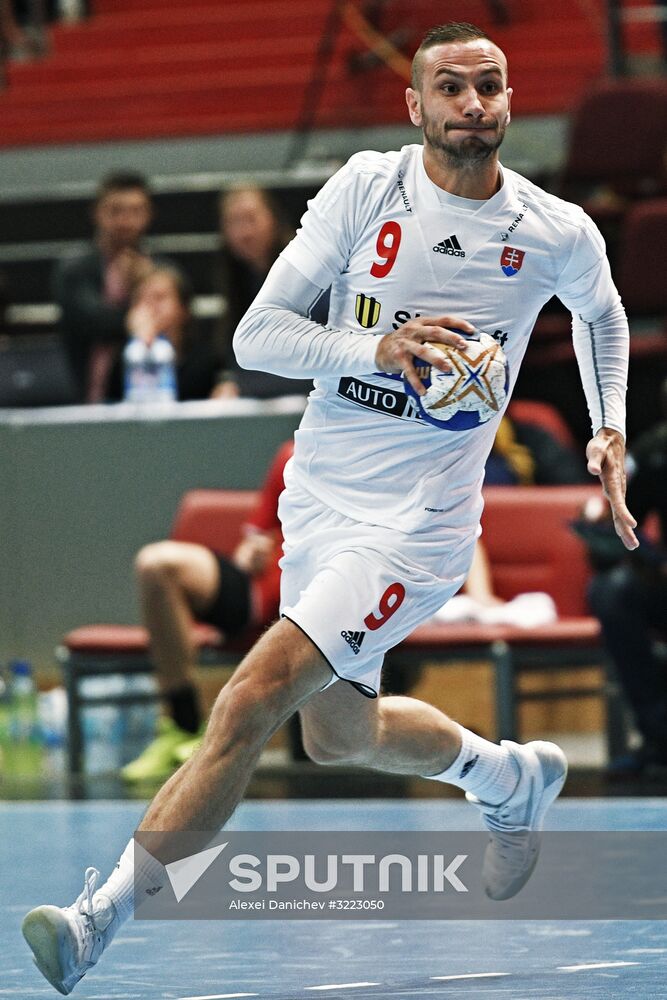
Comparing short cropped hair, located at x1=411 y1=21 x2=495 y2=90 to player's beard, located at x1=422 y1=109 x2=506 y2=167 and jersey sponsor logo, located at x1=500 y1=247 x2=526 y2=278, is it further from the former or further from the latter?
jersey sponsor logo, located at x1=500 y1=247 x2=526 y2=278

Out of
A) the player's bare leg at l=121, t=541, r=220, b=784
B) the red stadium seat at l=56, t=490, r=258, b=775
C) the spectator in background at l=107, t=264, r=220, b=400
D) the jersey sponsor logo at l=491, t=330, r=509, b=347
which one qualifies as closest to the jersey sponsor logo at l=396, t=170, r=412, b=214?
the jersey sponsor logo at l=491, t=330, r=509, b=347

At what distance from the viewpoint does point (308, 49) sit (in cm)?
1326

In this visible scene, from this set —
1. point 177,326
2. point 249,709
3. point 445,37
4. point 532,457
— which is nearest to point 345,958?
point 249,709

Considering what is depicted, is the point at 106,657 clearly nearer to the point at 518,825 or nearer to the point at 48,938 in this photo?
the point at 518,825

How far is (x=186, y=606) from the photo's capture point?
6.69 meters

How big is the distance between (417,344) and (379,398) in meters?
0.37

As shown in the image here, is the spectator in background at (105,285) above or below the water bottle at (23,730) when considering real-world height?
above

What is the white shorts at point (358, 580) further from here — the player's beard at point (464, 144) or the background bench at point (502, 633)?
the background bench at point (502, 633)

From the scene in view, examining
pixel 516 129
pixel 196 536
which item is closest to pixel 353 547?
pixel 196 536

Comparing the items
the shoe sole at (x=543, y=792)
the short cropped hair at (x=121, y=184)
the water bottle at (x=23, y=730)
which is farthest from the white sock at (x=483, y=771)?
the short cropped hair at (x=121, y=184)

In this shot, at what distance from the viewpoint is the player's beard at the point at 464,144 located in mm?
3684

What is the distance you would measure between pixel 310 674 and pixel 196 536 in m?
3.94

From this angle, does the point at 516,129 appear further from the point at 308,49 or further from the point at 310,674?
the point at 310,674

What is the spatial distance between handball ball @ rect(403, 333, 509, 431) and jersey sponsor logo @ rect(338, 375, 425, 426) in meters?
0.07
